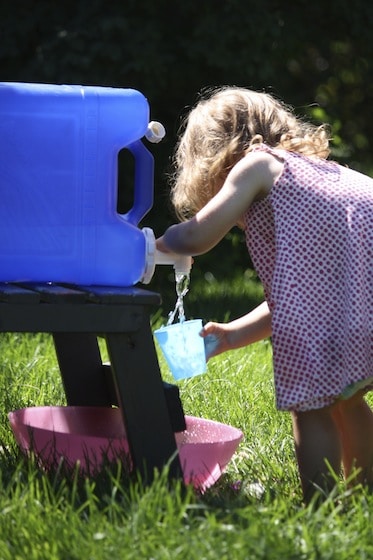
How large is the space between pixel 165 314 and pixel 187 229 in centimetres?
325

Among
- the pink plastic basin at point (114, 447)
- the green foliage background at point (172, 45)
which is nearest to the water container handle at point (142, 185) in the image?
the pink plastic basin at point (114, 447)

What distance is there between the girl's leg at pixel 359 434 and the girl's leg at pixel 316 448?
20cm

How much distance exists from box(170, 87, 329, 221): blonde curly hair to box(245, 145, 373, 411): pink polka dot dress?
0.14 m

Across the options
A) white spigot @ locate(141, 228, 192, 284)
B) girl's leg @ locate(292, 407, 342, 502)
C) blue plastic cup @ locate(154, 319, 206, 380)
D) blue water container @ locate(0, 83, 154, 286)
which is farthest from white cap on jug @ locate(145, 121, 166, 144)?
girl's leg @ locate(292, 407, 342, 502)

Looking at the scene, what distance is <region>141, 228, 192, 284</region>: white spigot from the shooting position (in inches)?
109

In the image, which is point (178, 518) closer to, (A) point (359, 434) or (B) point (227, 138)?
(A) point (359, 434)

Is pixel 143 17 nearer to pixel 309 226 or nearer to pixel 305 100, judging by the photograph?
pixel 305 100

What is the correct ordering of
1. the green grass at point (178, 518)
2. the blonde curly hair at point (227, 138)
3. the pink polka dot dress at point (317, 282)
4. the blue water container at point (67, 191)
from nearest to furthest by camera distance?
the green grass at point (178, 518), the pink polka dot dress at point (317, 282), the blue water container at point (67, 191), the blonde curly hair at point (227, 138)

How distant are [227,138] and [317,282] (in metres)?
0.51

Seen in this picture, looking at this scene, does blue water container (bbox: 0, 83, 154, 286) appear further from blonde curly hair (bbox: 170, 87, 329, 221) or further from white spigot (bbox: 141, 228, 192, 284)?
blonde curly hair (bbox: 170, 87, 329, 221)

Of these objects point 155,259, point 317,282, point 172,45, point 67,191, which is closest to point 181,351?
point 155,259

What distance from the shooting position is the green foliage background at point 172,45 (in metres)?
5.95

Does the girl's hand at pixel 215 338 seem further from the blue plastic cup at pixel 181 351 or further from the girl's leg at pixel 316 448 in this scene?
the girl's leg at pixel 316 448

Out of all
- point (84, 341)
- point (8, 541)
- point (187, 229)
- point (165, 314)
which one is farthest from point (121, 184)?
point (8, 541)
